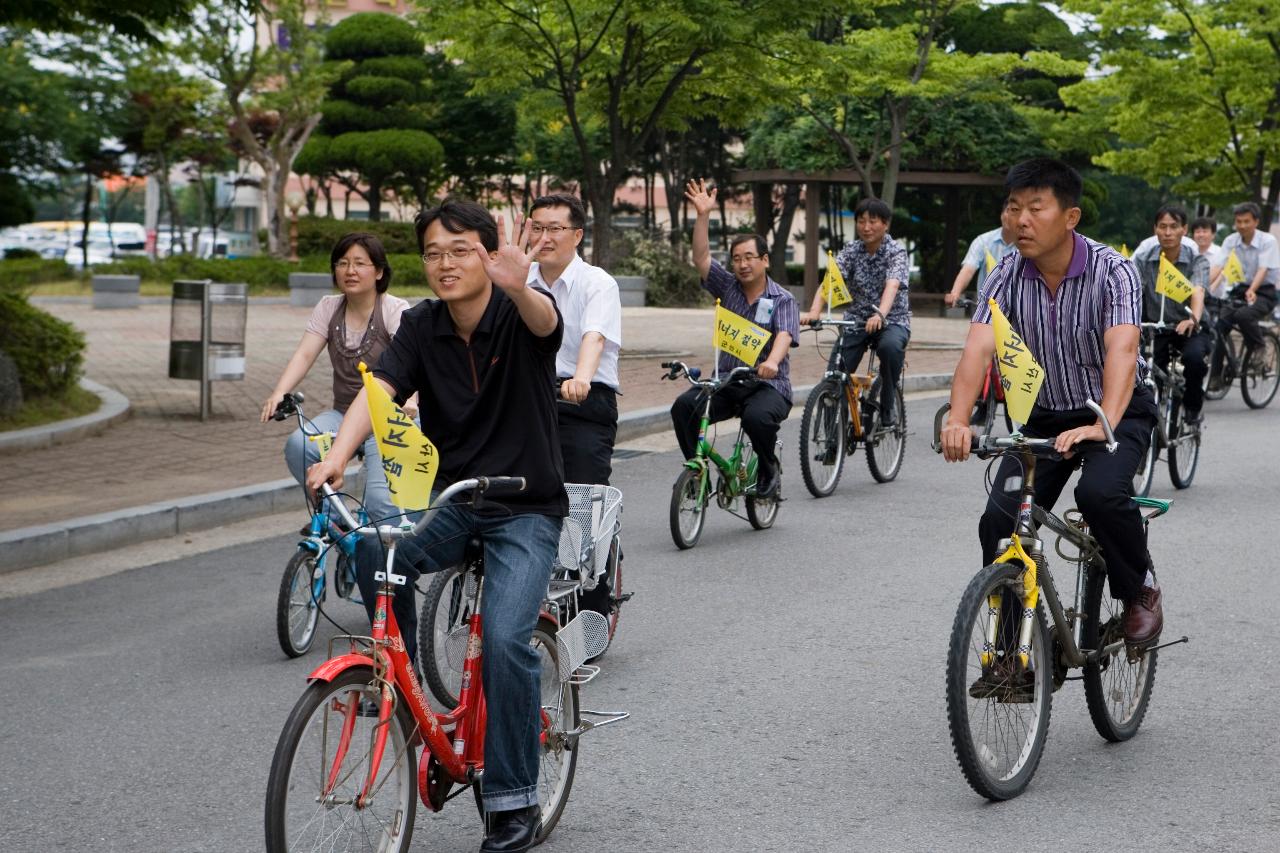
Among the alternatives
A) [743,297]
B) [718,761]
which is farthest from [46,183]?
[718,761]

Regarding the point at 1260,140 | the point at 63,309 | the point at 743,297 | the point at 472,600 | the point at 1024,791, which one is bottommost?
the point at 63,309

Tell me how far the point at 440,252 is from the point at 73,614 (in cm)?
412

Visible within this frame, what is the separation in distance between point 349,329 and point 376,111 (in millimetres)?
37563

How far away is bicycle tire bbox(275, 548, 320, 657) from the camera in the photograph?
21.8 feet

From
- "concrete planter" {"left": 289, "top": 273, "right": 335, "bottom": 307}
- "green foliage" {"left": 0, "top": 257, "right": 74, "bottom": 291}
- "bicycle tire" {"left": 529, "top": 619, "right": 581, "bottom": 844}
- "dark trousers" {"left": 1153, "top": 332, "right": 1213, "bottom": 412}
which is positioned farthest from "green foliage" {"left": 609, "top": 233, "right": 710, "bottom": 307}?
"bicycle tire" {"left": 529, "top": 619, "right": 581, "bottom": 844}

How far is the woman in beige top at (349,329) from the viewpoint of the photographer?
7.08m

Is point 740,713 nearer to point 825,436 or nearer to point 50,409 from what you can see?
point 825,436

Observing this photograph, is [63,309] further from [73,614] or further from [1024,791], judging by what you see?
[1024,791]

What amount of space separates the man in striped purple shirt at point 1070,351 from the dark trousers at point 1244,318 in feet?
36.2

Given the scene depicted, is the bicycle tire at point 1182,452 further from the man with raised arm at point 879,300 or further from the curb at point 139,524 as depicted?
the curb at point 139,524

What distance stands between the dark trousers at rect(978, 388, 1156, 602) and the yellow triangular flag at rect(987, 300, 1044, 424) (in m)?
0.28

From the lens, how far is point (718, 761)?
17.2 feet

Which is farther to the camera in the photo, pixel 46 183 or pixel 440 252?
pixel 46 183

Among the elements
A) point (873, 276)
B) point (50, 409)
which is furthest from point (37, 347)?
point (873, 276)
